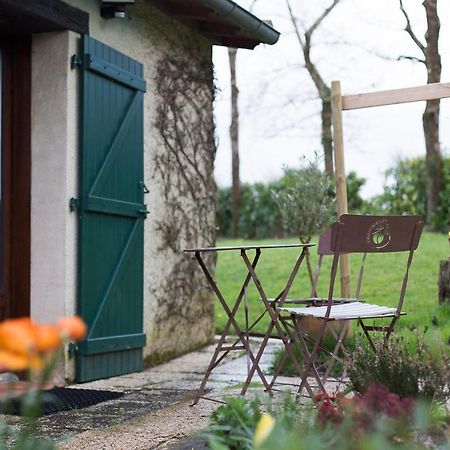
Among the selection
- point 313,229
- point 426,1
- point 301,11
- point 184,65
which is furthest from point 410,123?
point 184,65

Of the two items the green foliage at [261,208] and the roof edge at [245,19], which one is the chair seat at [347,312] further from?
the green foliage at [261,208]

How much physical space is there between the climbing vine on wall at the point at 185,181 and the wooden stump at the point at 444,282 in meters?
2.03

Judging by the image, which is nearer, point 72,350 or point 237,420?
point 237,420

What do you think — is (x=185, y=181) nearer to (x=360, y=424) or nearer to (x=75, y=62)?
(x=75, y=62)

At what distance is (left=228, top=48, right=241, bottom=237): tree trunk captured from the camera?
17.1 meters

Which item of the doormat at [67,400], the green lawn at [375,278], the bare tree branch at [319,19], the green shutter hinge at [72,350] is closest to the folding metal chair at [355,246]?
the doormat at [67,400]

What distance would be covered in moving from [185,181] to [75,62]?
180 centimetres

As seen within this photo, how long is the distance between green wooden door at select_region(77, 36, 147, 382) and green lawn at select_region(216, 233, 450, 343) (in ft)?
7.85

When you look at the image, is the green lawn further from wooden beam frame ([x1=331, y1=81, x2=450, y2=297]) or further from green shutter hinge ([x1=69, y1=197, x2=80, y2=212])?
green shutter hinge ([x1=69, y1=197, x2=80, y2=212])

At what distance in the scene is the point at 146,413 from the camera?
3.94m

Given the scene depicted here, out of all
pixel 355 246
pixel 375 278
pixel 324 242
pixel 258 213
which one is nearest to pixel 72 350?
pixel 324 242

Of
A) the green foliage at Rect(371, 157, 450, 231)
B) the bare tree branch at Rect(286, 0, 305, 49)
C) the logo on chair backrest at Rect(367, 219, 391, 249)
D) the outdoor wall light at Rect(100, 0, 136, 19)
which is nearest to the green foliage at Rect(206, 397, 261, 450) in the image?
the logo on chair backrest at Rect(367, 219, 391, 249)

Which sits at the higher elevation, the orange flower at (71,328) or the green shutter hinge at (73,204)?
the green shutter hinge at (73,204)

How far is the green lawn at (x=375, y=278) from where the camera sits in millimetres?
8398
